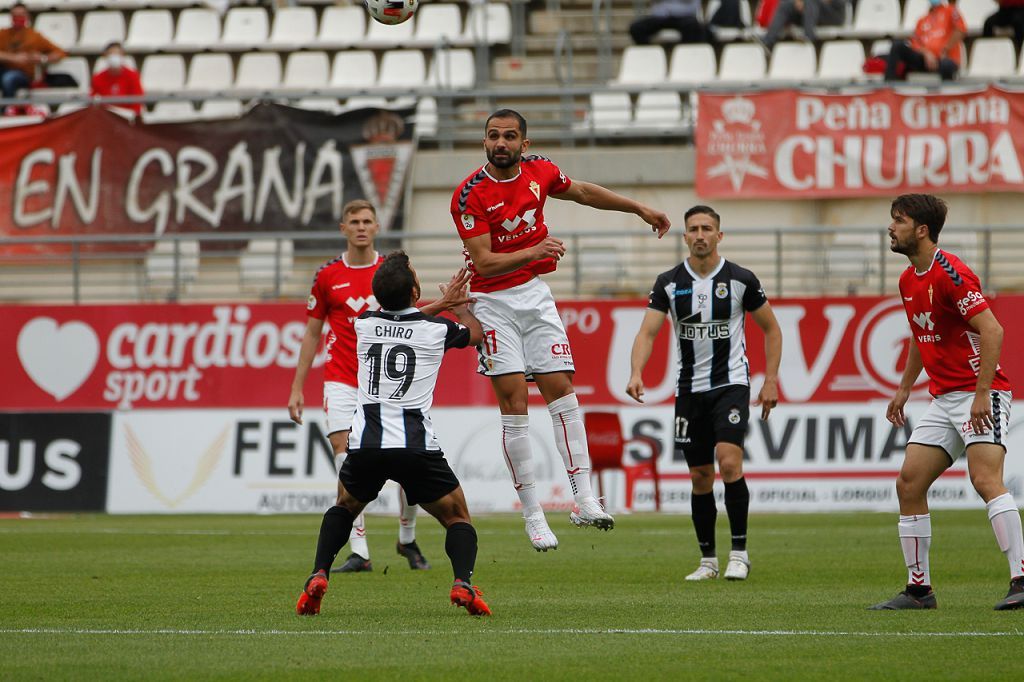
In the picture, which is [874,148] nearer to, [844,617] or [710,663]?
[844,617]

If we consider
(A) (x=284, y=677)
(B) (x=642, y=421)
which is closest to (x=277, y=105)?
(B) (x=642, y=421)

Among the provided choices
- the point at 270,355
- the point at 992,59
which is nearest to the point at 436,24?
the point at 270,355

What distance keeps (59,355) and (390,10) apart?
1014 centimetres

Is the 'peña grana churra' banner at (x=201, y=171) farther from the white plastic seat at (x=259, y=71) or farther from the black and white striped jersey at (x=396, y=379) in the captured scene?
the black and white striped jersey at (x=396, y=379)

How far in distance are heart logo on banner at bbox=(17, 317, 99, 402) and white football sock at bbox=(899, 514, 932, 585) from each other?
13367 millimetres

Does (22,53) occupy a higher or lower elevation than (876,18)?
lower

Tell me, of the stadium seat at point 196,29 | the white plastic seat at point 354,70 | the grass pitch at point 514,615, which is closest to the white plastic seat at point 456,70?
the white plastic seat at point 354,70

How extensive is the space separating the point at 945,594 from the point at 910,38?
621 inches

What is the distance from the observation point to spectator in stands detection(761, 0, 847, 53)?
24.0m

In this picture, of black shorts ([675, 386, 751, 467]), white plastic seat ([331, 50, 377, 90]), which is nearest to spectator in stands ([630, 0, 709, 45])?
white plastic seat ([331, 50, 377, 90])

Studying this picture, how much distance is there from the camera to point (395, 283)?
7.73 metres

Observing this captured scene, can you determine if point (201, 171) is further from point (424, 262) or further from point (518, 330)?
point (518, 330)

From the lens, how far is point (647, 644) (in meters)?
6.94

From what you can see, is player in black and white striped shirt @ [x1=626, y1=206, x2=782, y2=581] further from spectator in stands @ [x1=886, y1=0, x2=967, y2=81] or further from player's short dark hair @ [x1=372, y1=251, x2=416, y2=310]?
spectator in stands @ [x1=886, y1=0, x2=967, y2=81]
